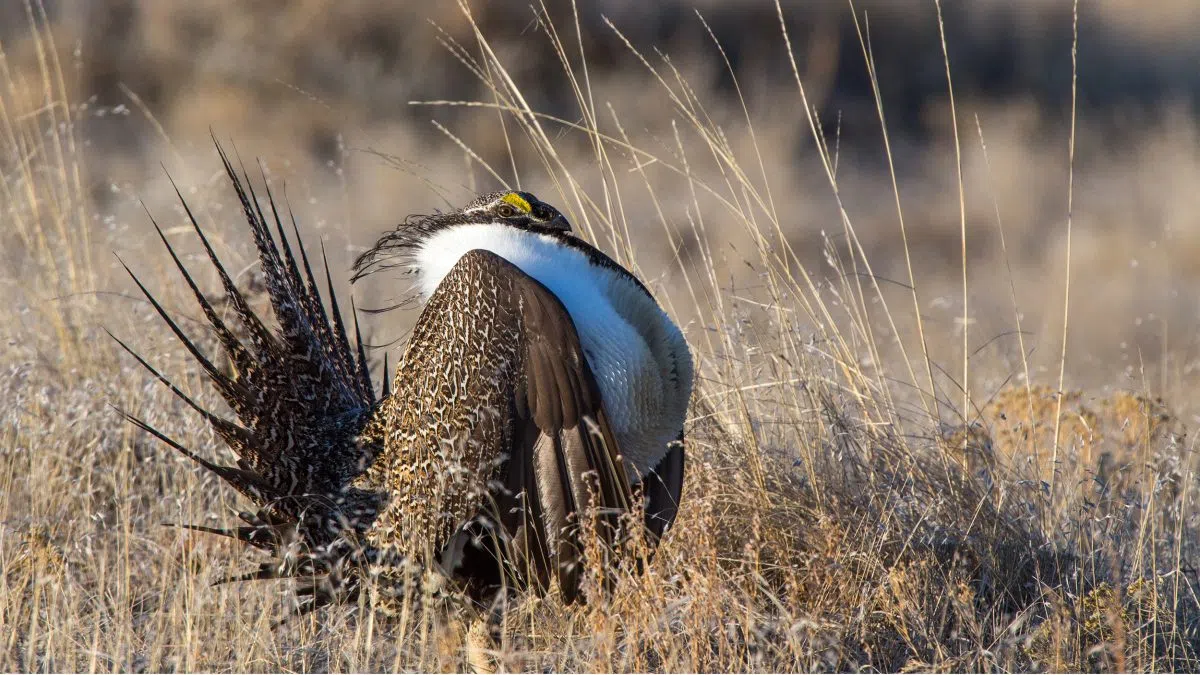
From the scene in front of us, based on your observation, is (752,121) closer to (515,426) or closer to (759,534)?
(759,534)

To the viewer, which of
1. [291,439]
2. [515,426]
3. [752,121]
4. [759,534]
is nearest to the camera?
[515,426]

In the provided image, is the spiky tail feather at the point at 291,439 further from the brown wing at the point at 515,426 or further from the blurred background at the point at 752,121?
the blurred background at the point at 752,121

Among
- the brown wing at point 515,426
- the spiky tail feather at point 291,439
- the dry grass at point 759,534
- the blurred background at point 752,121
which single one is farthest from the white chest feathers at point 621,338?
the blurred background at point 752,121

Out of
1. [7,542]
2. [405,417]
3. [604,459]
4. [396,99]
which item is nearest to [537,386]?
[604,459]

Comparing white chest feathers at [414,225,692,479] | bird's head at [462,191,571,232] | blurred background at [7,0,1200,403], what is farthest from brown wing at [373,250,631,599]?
blurred background at [7,0,1200,403]

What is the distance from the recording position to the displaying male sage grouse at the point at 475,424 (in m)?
2.61

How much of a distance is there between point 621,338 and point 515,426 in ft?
0.96

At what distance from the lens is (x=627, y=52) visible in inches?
429

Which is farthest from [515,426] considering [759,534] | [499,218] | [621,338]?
[759,534]

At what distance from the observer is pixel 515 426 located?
266 centimetres

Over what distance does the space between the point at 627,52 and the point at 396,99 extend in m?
2.00

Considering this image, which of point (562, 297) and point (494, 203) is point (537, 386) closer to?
point (562, 297)

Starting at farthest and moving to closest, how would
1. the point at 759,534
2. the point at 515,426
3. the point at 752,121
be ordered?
the point at 752,121, the point at 759,534, the point at 515,426

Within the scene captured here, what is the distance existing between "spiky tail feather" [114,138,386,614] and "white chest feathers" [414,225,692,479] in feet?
1.80
